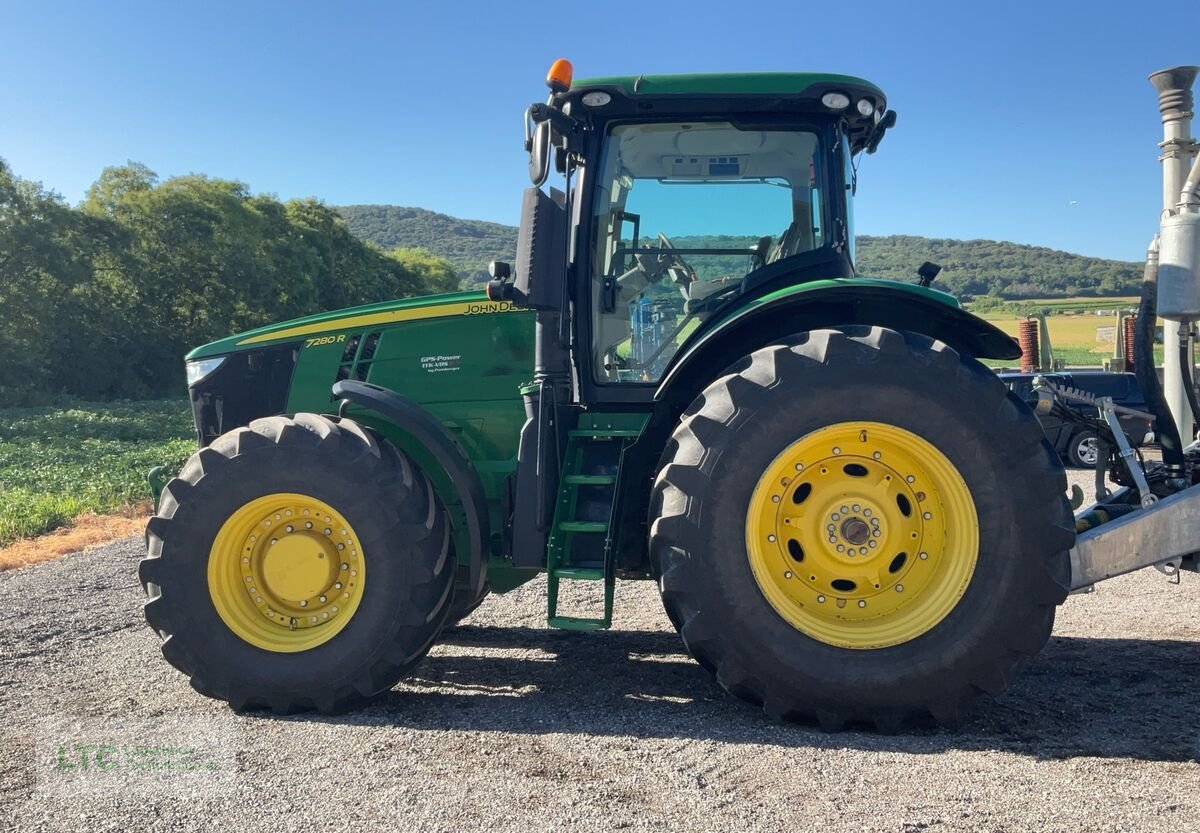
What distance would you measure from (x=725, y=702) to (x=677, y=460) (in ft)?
3.91

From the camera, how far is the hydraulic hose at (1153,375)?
4324mm

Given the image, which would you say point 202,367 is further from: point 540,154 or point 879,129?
point 879,129

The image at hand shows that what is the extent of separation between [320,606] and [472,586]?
2.25 ft

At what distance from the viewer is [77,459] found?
55.8ft

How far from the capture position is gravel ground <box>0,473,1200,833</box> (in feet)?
9.58

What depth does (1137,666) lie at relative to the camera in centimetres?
449

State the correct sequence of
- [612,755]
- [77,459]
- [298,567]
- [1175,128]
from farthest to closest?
[77,459] < [1175,128] < [298,567] < [612,755]

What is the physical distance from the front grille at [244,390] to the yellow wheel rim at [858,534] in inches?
107

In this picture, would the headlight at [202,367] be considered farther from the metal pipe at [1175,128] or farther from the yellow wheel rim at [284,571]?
the metal pipe at [1175,128]

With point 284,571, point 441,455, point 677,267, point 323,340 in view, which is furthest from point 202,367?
point 677,267

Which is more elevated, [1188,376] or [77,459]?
[1188,376]

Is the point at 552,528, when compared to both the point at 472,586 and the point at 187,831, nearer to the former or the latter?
the point at 472,586

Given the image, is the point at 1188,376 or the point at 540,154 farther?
the point at 1188,376

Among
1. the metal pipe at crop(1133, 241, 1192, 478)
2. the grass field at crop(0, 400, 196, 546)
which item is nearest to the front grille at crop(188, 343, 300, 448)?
the grass field at crop(0, 400, 196, 546)
